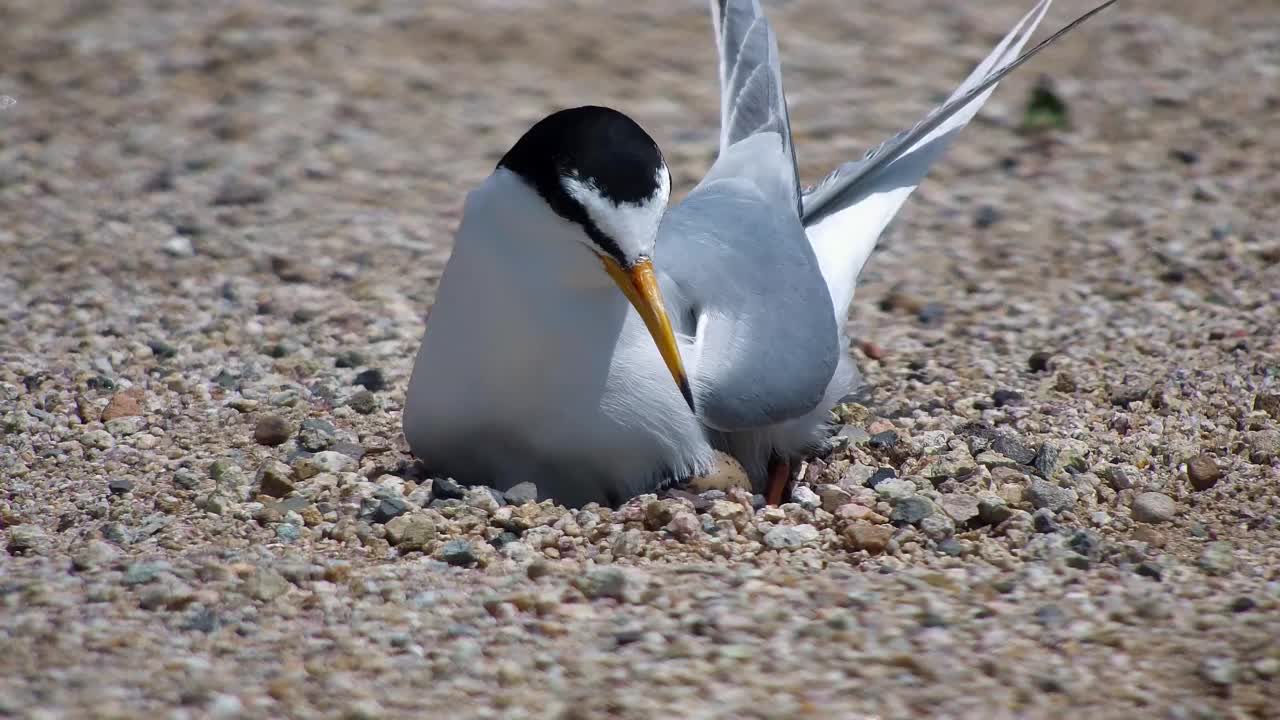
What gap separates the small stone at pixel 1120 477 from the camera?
390 centimetres

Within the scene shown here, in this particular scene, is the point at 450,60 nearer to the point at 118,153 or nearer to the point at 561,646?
the point at 118,153

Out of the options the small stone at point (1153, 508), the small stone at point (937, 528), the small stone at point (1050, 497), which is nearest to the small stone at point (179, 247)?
the small stone at point (937, 528)

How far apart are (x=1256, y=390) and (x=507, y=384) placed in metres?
2.22

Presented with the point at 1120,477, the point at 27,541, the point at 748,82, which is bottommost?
the point at 27,541

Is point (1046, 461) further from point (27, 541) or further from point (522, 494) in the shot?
point (27, 541)

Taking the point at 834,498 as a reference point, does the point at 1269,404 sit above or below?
above

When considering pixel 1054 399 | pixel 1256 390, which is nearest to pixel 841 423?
pixel 1054 399

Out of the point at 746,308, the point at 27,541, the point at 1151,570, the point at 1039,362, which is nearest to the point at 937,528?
the point at 1151,570

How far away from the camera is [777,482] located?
4086 mm

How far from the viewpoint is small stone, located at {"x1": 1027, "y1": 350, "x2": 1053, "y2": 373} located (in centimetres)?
481

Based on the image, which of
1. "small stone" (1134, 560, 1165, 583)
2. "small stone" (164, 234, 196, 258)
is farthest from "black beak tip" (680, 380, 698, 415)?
"small stone" (164, 234, 196, 258)

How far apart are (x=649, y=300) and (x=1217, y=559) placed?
1.36 meters

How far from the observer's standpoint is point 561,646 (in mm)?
2971

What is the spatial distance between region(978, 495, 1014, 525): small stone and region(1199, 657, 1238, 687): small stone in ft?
2.63
